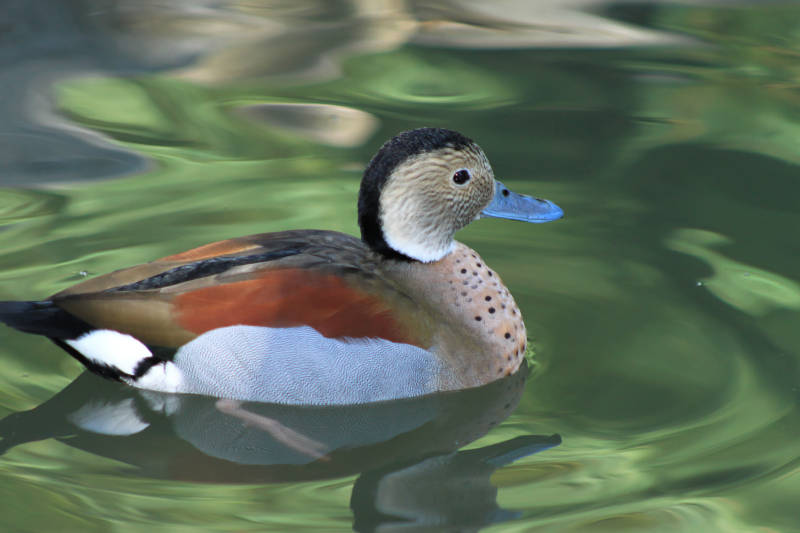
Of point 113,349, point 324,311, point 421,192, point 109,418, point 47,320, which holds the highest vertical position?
point 421,192

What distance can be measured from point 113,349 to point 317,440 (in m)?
1.06

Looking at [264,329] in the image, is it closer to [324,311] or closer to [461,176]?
[324,311]

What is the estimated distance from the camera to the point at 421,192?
18.3 feet

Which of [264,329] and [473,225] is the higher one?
[264,329]

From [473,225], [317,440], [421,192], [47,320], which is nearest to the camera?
[317,440]

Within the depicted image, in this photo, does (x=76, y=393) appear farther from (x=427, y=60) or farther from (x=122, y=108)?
(x=427, y=60)

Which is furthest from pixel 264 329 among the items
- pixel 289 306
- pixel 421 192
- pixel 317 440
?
pixel 421 192

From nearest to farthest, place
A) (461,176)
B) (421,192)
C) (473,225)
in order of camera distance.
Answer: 1. (421,192)
2. (461,176)
3. (473,225)

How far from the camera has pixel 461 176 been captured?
18.7ft

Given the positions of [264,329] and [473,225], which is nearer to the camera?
[264,329]

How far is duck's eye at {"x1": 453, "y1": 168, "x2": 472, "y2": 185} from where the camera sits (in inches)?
223

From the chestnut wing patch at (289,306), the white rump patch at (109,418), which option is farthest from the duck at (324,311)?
the white rump patch at (109,418)

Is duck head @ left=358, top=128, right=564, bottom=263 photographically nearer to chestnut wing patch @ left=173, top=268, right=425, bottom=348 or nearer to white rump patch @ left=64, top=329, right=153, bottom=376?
chestnut wing patch @ left=173, top=268, right=425, bottom=348

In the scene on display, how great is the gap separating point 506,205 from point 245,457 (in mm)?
1869
